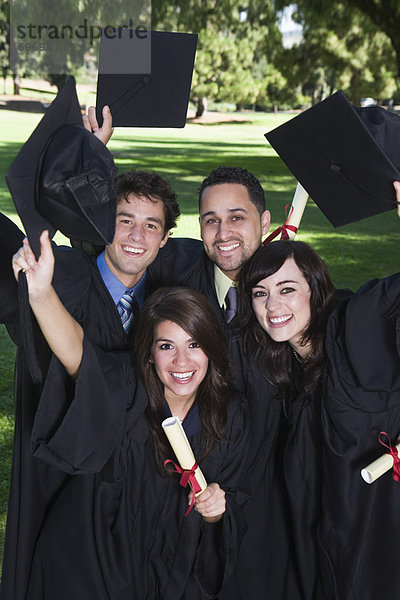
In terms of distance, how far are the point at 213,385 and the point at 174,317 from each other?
337mm

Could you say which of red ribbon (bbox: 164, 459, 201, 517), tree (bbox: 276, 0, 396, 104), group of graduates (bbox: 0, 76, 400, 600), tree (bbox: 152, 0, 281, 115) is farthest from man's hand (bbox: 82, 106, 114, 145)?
tree (bbox: 152, 0, 281, 115)

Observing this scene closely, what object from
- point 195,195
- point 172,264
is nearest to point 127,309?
point 172,264

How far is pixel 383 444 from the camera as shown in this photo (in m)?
2.77

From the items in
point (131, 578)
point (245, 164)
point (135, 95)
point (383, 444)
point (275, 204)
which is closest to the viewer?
point (383, 444)

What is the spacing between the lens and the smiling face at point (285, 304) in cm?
292

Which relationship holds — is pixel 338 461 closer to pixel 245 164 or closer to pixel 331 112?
pixel 331 112

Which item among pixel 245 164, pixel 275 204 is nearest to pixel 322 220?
pixel 275 204

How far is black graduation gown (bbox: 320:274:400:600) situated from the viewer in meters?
2.66

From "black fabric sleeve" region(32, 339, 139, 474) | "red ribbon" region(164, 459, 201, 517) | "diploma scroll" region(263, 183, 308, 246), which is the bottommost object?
"red ribbon" region(164, 459, 201, 517)

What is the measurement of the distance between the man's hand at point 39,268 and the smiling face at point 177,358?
1.87 ft

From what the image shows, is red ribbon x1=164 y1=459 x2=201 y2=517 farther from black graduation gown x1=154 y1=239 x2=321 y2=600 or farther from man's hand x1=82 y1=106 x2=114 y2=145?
man's hand x1=82 y1=106 x2=114 y2=145

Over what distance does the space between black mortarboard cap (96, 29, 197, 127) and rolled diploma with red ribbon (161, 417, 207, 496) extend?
1.64 m

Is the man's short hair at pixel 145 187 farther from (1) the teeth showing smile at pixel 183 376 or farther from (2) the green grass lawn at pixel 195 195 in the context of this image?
(2) the green grass lawn at pixel 195 195

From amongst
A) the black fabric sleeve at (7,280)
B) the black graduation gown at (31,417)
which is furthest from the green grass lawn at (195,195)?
the black fabric sleeve at (7,280)
